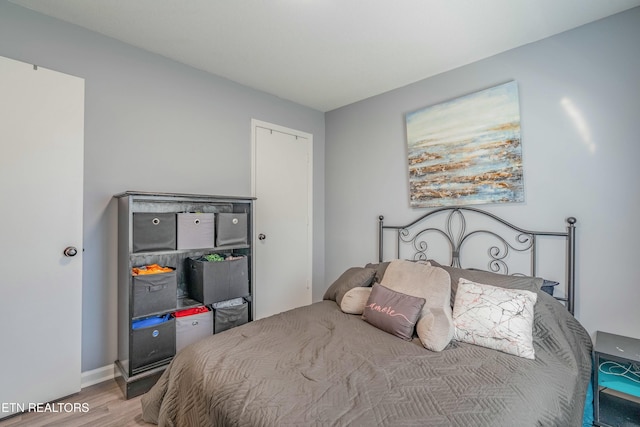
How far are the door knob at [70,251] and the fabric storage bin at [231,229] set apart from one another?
898 millimetres

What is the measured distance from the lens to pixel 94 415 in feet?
5.80

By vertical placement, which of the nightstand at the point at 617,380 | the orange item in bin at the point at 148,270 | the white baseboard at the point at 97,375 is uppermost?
the orange item in bin at the point at 148,270

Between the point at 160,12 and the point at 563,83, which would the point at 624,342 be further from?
the point at 160,12

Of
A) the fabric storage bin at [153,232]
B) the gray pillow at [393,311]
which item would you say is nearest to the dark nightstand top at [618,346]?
the gray pillow at [393,311]

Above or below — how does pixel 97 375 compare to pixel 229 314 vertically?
below

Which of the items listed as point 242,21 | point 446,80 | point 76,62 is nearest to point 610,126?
point 446,80

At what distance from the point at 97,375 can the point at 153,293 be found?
76cm

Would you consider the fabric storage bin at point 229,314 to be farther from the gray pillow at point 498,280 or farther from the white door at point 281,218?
the gray pillow at point 498,280

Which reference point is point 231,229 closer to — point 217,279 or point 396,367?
point 217,279

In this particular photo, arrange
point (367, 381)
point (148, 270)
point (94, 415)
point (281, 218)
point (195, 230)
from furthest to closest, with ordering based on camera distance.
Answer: point (281, 218), point (195, 230), point (148, 270), point (94, 415), point (367, 381)

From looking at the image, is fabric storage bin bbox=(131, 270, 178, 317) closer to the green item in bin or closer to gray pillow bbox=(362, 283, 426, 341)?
A: the green item in bin

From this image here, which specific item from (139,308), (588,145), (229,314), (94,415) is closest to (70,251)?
(139,308)

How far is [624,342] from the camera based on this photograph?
1691 mm

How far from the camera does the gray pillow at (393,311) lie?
176 centimetres
